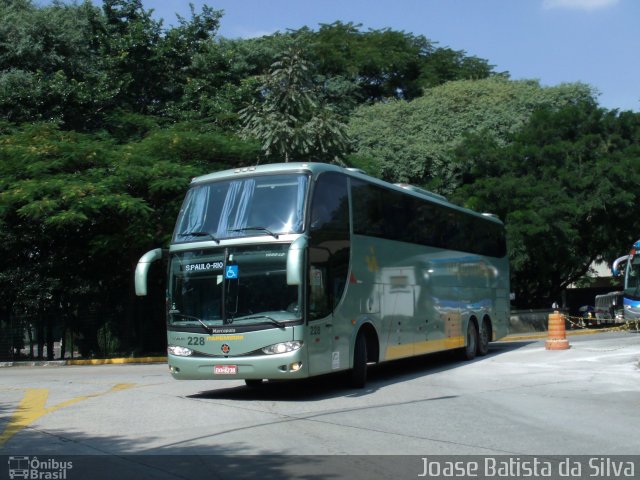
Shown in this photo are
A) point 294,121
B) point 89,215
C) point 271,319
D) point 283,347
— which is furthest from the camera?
point 294,121

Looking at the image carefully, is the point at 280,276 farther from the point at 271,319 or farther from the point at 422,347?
the point at 422,347

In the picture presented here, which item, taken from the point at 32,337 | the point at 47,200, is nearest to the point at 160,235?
the point at 47,200

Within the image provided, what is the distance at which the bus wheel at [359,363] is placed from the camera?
47.7ft

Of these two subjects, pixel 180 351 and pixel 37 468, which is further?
pixel 180 351

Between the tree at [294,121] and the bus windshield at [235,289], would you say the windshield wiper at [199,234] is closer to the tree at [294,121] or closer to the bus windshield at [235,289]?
the bus windshield at [235,289]

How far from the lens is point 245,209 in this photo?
44.4ft

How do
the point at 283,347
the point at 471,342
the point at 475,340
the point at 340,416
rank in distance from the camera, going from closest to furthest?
the point at 340,416, the point at 283,347, the point at 471,342, the point at 475,340

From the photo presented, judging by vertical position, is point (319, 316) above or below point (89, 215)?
below

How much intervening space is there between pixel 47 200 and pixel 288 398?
11283 millimetres

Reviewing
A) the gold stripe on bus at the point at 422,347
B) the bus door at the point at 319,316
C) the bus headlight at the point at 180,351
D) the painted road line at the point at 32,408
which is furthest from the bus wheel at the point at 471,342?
the bus headlight at the point at 180,351

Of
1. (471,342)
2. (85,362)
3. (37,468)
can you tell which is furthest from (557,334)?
(37,468)

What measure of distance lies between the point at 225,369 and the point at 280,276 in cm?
177

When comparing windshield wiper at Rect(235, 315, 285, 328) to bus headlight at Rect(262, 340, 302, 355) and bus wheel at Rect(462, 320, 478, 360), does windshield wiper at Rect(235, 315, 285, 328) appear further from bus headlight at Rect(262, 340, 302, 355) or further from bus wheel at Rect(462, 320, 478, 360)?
bus wheel at Rect(462, 320, 478, 360)

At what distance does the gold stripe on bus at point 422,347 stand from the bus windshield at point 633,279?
43.7ft
